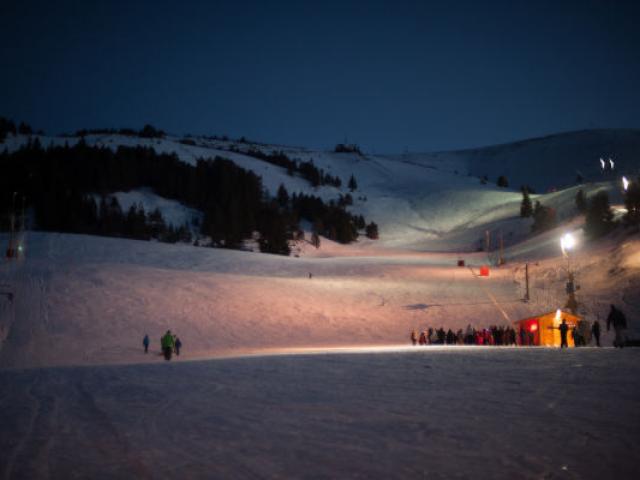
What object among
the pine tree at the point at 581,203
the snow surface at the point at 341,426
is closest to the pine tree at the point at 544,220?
the pine tree at the point at 581,203

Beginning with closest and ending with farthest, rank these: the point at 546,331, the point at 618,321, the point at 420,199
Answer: the point at 618,321 < the point at 546,331 < the point at 420,199

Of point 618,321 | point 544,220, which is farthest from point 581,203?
point 618,321

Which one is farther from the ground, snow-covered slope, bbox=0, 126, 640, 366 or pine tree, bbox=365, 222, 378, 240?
pine tree, bbox=365, 222, 378, 240

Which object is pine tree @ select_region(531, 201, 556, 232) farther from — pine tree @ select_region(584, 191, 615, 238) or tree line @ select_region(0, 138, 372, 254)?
tree line @ select_region(0, 138, 372, 254)

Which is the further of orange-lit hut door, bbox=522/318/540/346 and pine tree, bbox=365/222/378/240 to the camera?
pine tree, bbox=365/222/378/240

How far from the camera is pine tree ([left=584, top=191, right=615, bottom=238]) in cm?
6341

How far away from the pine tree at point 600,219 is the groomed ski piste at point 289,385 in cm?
1896

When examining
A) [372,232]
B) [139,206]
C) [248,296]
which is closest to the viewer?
[248,296]

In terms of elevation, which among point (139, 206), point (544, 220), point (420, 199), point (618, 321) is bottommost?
point (618, 321)

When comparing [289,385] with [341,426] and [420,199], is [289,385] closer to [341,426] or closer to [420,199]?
Answer: [341,426]

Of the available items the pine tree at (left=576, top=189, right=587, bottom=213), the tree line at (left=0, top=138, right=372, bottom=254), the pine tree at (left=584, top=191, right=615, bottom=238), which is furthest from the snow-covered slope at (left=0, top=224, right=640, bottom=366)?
the tree line at (left=0, top=138, right=372, bottom=254)

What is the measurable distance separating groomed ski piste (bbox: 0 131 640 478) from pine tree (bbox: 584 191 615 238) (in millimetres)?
18959

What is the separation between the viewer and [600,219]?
63906 millimetres

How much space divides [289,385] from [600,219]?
6229cm
